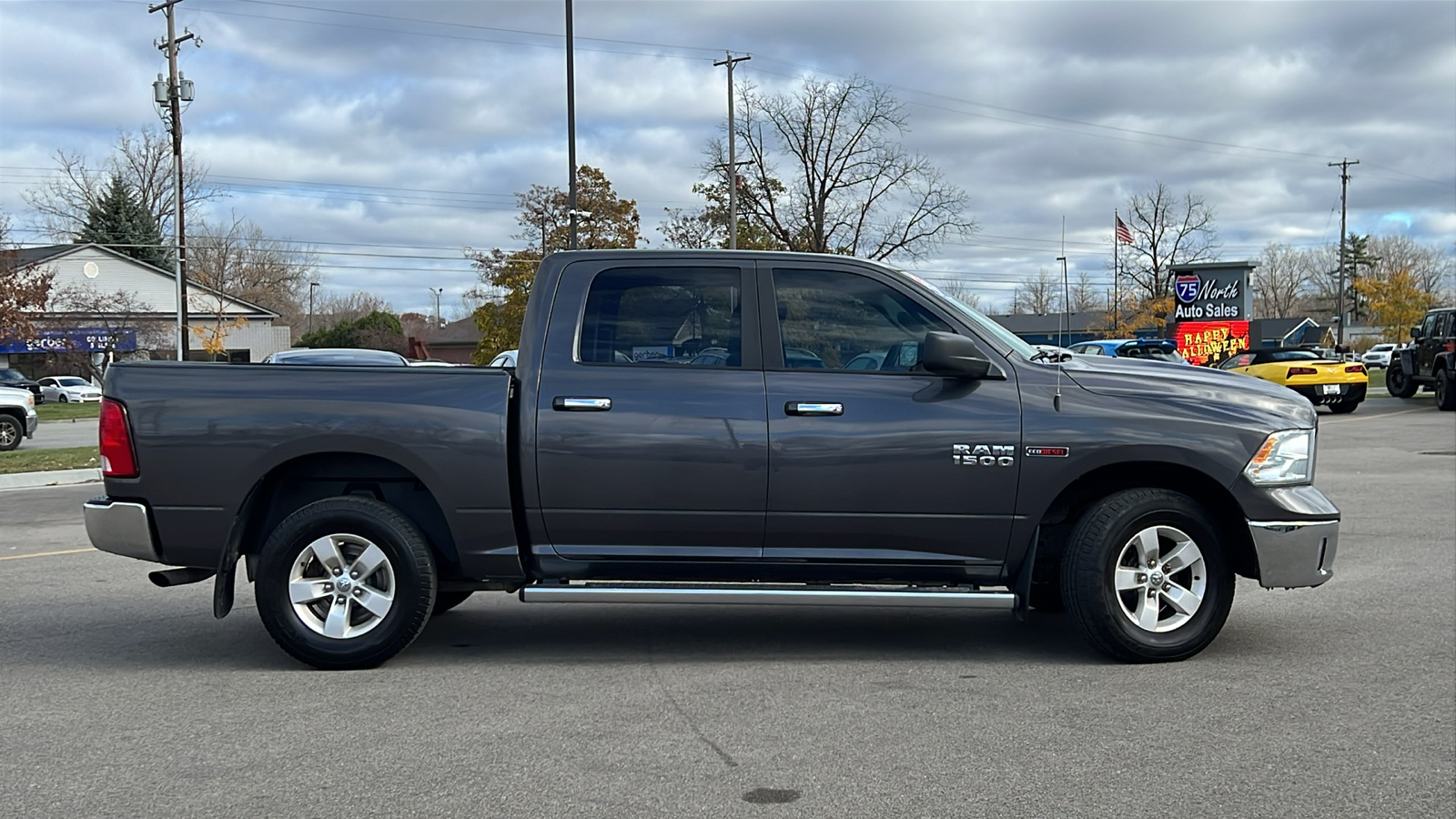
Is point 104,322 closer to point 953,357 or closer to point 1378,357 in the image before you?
point 953,357

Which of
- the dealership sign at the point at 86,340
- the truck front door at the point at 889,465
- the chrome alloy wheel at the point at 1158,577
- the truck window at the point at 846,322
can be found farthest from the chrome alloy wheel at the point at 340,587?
the dealership sign at the point at 86,340

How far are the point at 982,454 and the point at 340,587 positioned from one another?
307cm

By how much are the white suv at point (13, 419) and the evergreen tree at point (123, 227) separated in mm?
48329

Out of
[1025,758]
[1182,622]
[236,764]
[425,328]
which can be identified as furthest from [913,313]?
[425,328]

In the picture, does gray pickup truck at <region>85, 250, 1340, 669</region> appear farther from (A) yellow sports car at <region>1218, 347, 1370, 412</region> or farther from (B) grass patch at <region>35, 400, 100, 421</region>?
(B) grass patch at <region>35, 400, 100, 421</region>

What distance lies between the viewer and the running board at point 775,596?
578 cm

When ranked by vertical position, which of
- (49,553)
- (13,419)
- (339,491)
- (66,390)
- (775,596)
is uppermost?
(339,491)

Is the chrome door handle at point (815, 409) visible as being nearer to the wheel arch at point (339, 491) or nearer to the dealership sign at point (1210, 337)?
the wheel arch at point (339, 491)

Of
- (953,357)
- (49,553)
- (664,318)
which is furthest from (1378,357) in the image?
(664,318)

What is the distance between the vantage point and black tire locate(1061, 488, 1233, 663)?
5848 mm

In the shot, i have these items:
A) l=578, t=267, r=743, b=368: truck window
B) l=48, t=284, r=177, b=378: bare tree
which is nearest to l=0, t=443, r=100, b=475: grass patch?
l=578, t=267, r=743, b=368: truck window

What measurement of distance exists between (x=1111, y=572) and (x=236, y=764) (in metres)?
3.84

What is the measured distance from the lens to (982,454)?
19.1 ft

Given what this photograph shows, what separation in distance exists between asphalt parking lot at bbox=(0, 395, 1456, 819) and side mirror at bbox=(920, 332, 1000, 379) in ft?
4.61
